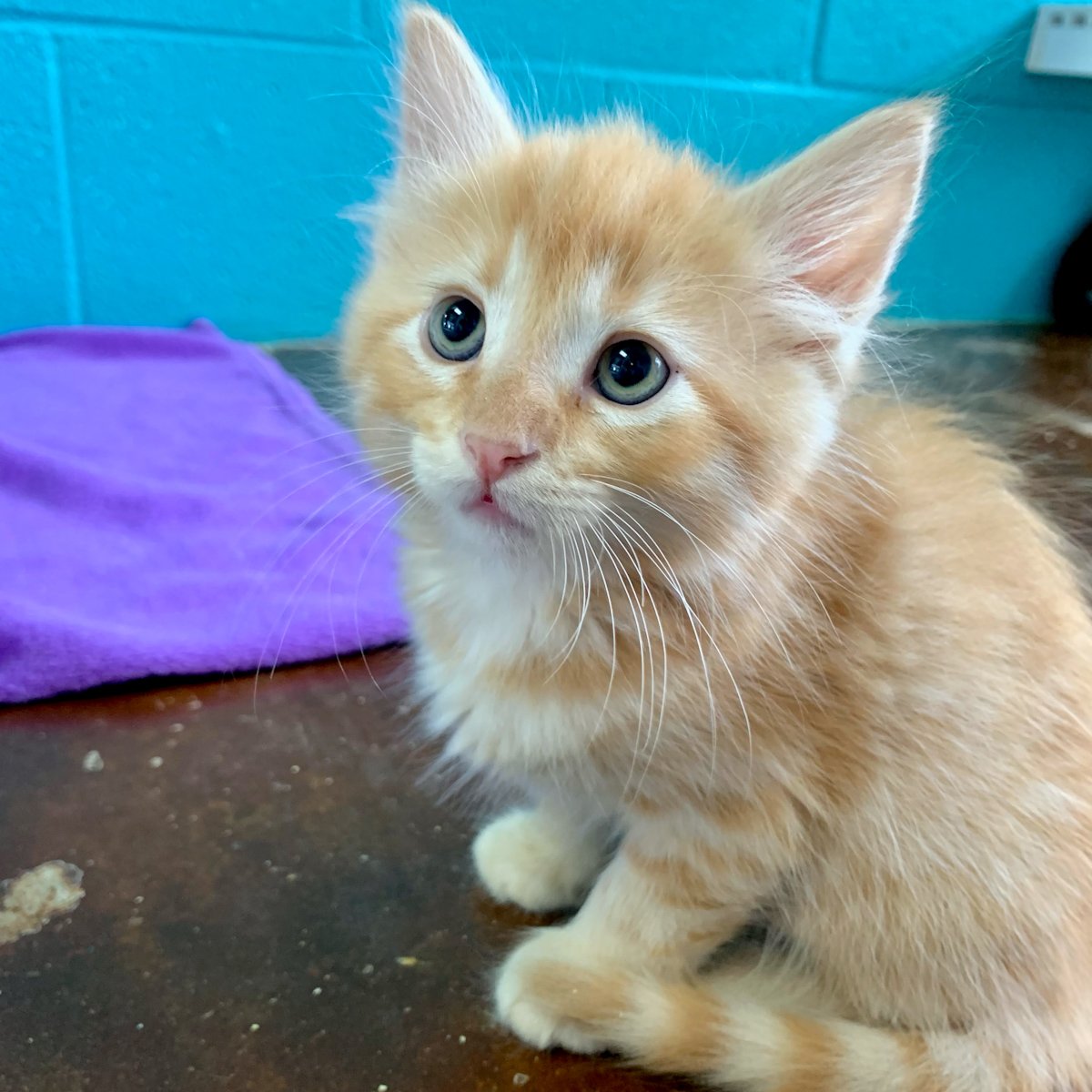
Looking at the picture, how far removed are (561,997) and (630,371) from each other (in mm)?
494

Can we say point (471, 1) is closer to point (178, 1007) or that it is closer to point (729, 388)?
point (729, 388)

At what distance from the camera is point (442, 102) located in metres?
0.91

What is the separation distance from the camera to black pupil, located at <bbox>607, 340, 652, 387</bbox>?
2.47 ft

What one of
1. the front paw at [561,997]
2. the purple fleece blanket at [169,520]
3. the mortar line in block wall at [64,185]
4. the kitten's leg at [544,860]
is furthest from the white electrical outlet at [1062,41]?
the front paw at [561,997]

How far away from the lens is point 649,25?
2.19m

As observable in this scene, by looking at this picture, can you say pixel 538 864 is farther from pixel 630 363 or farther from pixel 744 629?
pixel 630 363

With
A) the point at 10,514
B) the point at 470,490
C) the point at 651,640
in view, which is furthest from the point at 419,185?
the point at 10,514

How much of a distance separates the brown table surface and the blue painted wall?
3.55ft

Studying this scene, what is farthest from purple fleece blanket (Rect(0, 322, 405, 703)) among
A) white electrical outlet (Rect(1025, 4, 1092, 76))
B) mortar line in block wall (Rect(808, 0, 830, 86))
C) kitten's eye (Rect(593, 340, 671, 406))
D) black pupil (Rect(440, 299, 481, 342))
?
white electrical outlet (Rect(1025, 4, 1092, 76))

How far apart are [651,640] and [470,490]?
0.19m

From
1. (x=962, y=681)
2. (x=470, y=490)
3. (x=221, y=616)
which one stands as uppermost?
(x=470, y=490)

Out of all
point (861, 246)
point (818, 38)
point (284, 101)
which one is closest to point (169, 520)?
point (284, 101)

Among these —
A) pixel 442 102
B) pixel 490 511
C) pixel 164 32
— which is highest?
pixel 442 102

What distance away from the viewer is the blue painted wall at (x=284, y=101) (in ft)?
6.15
